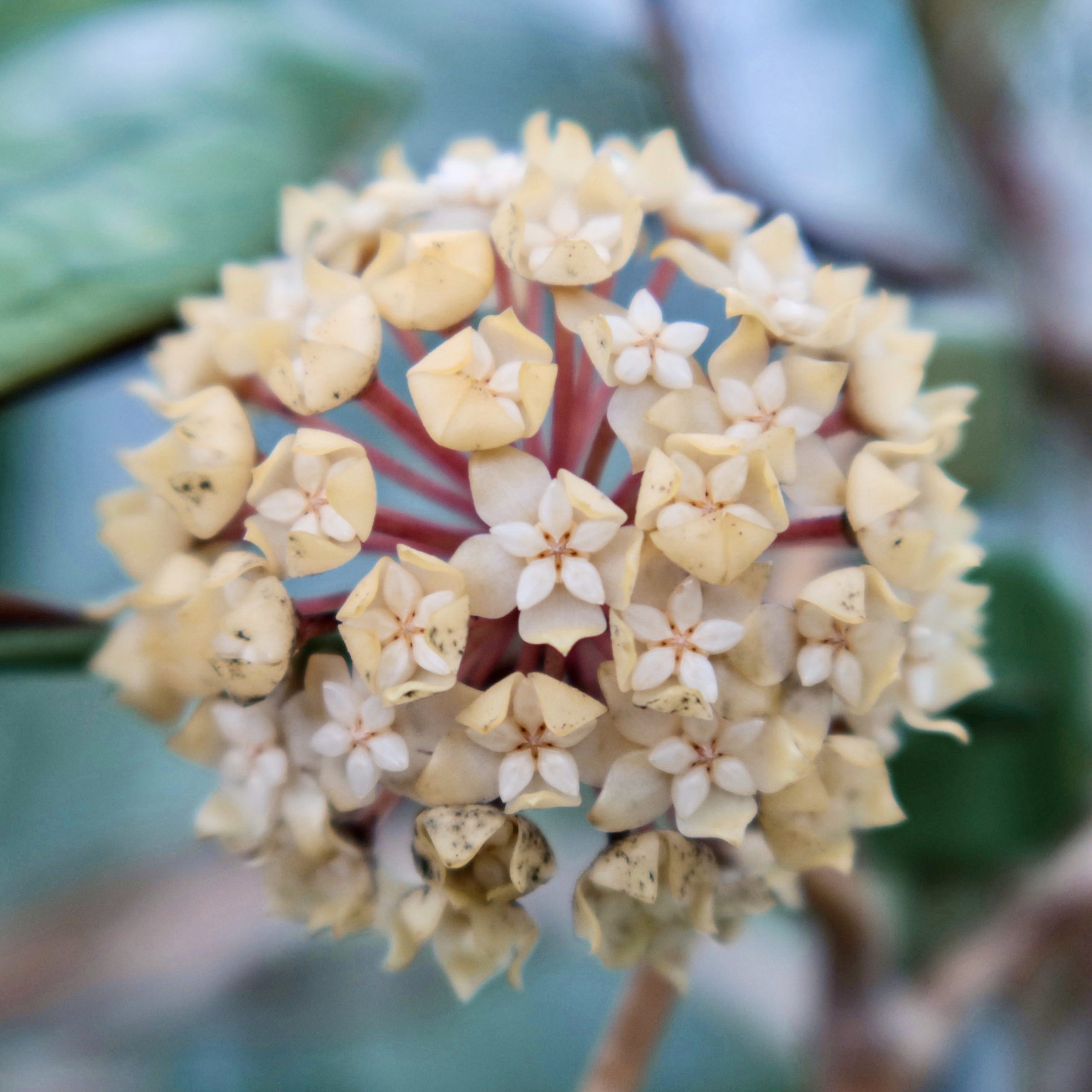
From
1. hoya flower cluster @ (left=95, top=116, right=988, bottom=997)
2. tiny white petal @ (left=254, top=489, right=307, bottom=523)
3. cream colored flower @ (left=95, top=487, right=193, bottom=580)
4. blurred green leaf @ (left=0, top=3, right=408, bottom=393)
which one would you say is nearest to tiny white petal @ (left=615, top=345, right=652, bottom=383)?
hoya flower cluster @ (left=95, top=116, right=988, bottom=997)

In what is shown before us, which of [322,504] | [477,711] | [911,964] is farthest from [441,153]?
[911,964]

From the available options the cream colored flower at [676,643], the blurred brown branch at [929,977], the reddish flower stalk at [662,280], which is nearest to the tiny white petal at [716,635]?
the cream colored flower at [676,643]

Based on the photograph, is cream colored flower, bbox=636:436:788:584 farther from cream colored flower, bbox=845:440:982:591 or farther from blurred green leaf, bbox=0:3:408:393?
blurred green leaf, bbox=0:3:408:393

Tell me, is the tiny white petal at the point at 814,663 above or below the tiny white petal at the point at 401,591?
above

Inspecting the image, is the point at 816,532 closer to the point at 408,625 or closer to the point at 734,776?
the point at 734,776

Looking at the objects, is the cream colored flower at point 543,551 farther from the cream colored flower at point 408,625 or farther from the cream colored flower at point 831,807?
the cream colored flower at point 831,807

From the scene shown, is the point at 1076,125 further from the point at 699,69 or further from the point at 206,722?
the point at 206,722

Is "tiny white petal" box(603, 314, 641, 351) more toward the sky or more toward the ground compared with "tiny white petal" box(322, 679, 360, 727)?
more toward the sky
